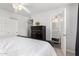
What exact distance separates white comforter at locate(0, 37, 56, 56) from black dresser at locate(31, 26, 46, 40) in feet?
0.23

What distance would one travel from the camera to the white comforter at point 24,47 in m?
1.38

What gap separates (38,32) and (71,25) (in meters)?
0.54

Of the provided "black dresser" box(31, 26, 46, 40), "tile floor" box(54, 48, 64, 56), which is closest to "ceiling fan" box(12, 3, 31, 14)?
"black dresser" box(31, 26, 46, 40)

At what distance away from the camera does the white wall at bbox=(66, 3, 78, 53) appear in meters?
1.45

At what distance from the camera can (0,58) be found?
1.35m

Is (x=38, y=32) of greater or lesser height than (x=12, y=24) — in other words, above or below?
below

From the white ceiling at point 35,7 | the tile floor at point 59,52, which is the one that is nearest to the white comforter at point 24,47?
the tile floor at point 59,52

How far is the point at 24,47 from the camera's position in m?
1.42

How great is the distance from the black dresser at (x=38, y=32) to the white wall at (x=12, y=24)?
0.13 meters

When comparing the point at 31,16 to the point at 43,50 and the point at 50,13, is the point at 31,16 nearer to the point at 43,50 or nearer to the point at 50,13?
the point at 50,13

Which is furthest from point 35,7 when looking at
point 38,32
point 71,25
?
point 71,25

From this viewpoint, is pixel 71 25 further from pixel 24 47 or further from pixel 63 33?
pixel 24 47

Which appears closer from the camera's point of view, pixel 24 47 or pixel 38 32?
pixel 24 47

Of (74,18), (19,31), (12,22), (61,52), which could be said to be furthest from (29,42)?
(74,18)
